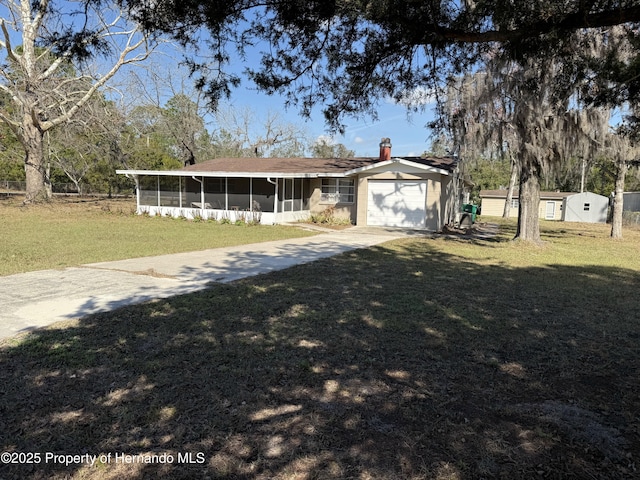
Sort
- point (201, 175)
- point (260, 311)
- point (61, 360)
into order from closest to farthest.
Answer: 1. point (61, 360)
2. point (260, 311)
3. point (201, 175)

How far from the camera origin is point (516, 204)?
35500mm

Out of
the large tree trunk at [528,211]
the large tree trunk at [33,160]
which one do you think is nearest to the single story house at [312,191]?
the large tree trunk at [528,211]

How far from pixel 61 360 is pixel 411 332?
337cm

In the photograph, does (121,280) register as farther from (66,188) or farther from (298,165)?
(66,188)

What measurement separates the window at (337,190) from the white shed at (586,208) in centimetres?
1968

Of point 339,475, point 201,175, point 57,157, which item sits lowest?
point 339,475

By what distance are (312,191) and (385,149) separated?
13.2 feet

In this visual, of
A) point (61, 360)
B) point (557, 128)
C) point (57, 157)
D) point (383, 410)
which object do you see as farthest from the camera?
point (57, 157)

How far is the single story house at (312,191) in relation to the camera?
17703 mm

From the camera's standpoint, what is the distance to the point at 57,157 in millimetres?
33906

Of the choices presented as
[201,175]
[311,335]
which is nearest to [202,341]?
[311,335]

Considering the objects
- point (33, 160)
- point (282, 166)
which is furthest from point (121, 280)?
point (33, 160)

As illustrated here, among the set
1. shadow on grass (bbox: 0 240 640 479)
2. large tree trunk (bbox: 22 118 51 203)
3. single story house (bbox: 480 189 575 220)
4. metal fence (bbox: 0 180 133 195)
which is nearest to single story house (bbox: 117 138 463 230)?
large tree trunk (bbox: 22 118 51 203)

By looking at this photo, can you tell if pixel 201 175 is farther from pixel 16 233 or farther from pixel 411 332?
pixel 411 332
